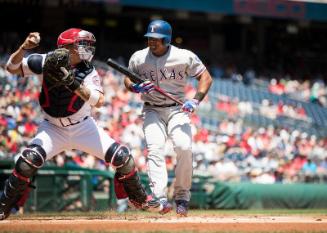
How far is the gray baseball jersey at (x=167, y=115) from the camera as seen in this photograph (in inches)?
357

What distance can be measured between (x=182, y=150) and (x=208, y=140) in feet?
35.2

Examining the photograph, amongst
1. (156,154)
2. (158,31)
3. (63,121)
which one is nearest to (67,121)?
(63,121)

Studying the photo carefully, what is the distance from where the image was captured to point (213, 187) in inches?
686

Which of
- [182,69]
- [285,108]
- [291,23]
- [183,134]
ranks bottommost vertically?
[183,134]

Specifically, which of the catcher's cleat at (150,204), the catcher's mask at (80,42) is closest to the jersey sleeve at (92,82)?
the catcher's mask at (80,42)

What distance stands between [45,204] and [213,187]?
4055mm

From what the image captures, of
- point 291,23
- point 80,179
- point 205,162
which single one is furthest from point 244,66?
point 80,179

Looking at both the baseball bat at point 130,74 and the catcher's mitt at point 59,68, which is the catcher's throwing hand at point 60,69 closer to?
the catcher's mitt at point 59,68

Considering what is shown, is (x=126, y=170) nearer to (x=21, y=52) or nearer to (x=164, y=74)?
(x=164, y=74)

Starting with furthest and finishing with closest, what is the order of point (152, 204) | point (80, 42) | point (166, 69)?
1. point (166, 69)
2. point (152, 204)
3. point (80, 42)

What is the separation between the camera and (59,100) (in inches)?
327

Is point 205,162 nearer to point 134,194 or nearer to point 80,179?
point 80,179

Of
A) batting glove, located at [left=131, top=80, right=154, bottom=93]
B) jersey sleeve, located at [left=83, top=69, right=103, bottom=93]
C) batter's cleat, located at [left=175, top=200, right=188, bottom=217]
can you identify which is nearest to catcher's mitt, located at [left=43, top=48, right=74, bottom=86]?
jersey sleeve, located at [left=83, top=69, right=103, bottom=93]

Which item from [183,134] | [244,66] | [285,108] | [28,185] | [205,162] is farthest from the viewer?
[244,66]
